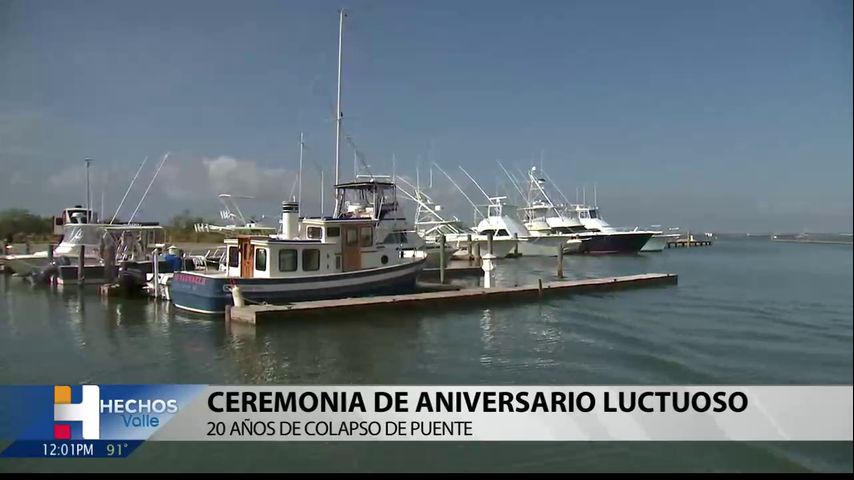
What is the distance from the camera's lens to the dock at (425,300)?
1422 centimetres

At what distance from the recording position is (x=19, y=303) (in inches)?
758

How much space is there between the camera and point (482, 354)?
11.1m

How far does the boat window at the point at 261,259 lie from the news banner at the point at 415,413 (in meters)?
10.7

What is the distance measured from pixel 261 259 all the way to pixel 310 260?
142 centimetres

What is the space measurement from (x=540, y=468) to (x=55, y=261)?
27158 mm

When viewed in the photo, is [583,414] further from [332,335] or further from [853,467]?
[332,335]

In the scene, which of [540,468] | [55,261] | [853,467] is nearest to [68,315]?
[55,261]

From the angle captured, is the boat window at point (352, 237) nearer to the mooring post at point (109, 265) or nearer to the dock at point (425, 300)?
the dock at point (425, 300)

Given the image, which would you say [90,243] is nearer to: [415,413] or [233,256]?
[233,256]

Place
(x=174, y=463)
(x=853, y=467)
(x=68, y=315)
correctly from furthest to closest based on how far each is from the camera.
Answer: (x=68, y=315) < (x=174, y=463) < (x=853, y=467)

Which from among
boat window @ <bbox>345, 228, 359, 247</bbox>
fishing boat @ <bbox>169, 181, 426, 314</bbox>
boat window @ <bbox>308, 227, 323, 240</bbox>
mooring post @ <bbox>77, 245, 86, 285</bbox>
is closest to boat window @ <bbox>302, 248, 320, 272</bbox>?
fishing boat @ <bbox>169, 181, 426, 314</bbox>

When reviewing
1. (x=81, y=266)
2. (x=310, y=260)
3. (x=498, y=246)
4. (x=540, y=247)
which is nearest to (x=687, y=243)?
(x=540, y=247)

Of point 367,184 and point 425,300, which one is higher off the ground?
point 367,184

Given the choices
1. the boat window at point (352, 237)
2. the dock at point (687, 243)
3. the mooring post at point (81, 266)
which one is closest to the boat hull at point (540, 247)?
the boat window at point (352, 237)
